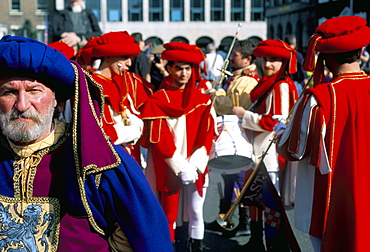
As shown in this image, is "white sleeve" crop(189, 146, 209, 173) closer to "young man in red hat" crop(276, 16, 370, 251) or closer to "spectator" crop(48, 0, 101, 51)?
"young man in red hat" crop(276, 16, 370, 251)

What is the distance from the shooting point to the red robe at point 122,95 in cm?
434

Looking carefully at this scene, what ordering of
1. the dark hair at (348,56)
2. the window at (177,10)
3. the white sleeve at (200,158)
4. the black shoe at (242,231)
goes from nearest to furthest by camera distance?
1. the dark hair at (348,56)
2. the white sleeve at (200,158)
3. the black shoe at (242,231)
4. the window at (177,10)

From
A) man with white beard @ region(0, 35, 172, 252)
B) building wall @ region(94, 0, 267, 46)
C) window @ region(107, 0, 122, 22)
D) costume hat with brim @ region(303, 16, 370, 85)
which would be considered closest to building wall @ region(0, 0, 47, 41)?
window @ region(107, 0, 122, 22)

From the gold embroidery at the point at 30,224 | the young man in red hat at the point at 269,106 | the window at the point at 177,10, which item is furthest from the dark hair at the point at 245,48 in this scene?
the window at the point at 177,10

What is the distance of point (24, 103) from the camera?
2.36 metres

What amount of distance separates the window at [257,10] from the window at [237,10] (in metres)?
1.06

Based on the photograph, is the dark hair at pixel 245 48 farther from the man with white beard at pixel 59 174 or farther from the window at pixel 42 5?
the window at pixel 42 5

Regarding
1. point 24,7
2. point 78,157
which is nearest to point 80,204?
point 78,157

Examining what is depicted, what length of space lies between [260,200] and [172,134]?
982 millimetres

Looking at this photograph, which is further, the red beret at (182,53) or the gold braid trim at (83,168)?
the red beret at (182,53)

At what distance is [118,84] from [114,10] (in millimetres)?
56668

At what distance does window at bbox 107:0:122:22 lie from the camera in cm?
5956

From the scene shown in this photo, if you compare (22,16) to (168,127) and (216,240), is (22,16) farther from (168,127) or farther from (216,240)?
(168,127)

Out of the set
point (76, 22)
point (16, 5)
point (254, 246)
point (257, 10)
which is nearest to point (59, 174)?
point (254, 246)
